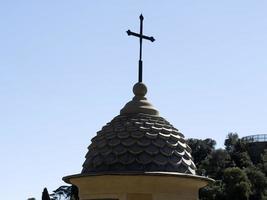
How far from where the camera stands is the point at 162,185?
9117 millimetres

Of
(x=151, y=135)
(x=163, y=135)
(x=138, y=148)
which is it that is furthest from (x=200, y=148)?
(x=138, y=148)

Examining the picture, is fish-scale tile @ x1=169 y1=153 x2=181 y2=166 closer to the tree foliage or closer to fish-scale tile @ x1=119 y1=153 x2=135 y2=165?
fish-scale tile @ x1=119 y1=153 x2=135 y2=165

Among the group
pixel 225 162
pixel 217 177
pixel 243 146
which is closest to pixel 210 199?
pixel 217 177

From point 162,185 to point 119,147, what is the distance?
0.97 m

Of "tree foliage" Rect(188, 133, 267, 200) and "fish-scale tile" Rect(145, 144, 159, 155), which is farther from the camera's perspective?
"tree foliage" Rect(188, 133, 267, 200)

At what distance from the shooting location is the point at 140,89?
1038 cm

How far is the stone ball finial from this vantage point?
10371mm

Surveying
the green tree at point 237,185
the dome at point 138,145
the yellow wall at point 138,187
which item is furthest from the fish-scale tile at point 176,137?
the green tree at point 237,185

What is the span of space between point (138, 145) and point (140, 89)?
1.21 m

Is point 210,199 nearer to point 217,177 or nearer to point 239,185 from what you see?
point 239,185

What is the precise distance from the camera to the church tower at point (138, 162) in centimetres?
906

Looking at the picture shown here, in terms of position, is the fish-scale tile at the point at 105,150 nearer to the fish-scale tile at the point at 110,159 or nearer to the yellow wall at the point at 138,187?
the fish-scale tile at the point at 110,159

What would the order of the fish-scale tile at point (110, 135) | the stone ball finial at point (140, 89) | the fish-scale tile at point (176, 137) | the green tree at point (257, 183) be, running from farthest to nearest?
the green tree at point (257, 183) < the stone ball finial at point (140, 89) < the fish-scale tile at point (176, 137) < the fish-scale tile at point (110, 135)

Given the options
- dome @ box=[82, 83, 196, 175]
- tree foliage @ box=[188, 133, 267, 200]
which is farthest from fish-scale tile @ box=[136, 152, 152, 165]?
tree foliage @ box=[188, 133, 267, 200]
